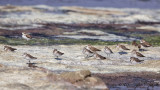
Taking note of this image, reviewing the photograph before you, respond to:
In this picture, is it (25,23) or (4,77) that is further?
(25,23)

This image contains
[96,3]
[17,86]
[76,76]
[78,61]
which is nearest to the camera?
[17,86]

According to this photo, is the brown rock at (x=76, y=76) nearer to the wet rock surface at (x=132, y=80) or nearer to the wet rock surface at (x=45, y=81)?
the wet rock surface at (x=45, y=81)

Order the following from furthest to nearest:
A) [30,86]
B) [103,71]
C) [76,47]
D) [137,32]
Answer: [137,32] → [76,47] → [103,71] → [30,86]

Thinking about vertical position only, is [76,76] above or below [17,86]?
above

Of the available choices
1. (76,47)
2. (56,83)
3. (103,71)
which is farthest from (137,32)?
(56,83)

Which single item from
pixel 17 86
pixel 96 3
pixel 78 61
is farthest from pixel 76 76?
pixel 96 3

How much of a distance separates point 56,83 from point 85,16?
34.1 m

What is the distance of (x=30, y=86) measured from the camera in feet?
63.8

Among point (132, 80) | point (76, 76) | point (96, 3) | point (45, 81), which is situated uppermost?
point (76, 76)

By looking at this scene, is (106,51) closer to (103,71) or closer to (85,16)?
(103,71)

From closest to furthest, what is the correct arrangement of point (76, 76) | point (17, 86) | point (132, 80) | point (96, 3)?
point (17, 86) < point (76, 76) < point (132, 80) < point (96, 3)

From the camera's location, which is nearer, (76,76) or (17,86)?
(17,86)

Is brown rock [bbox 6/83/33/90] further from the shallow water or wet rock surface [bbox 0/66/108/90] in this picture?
the shallow water

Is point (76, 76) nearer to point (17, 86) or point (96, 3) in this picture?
point (17, 86)
